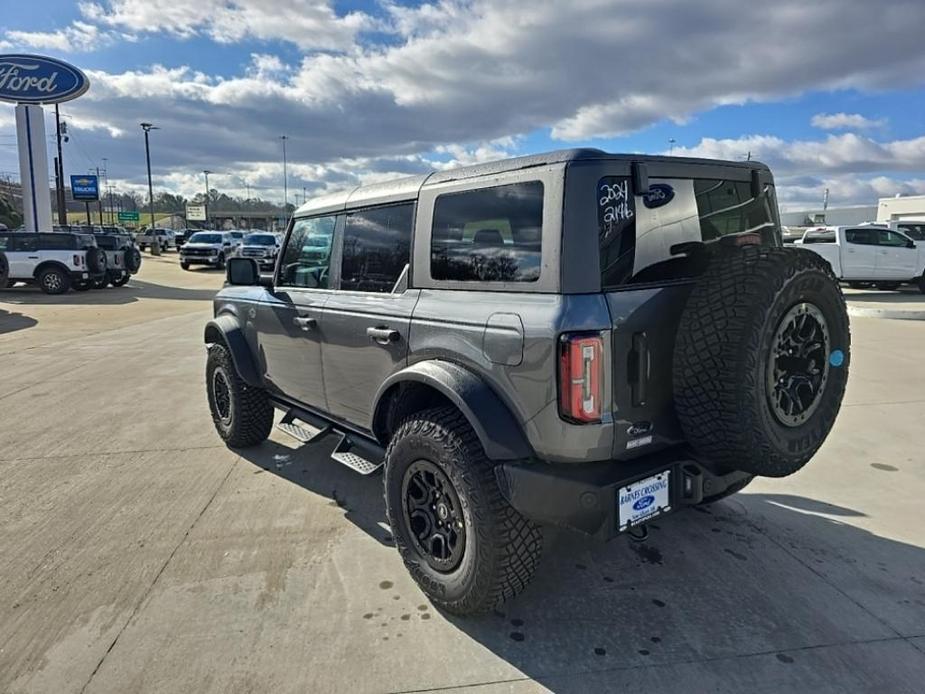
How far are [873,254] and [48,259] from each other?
2274cm

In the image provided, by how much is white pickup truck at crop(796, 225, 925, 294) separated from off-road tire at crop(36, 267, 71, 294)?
20729 mm

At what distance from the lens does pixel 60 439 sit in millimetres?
5125

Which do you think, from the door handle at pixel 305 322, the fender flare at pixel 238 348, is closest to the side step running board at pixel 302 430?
the fender flare at pixel 238 348

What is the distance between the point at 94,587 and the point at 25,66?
98.6 ft

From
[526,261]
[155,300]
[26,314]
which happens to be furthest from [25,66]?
[526,261]

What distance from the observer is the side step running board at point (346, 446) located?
3.34 metres

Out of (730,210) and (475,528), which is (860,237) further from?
(475,528)

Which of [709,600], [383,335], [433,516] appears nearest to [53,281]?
[383,335]

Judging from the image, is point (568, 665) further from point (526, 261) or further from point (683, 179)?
point (683, 179)

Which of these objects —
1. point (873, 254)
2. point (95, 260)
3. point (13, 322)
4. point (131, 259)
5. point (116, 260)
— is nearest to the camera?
point (13, 322)

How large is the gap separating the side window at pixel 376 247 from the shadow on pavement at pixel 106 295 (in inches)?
515

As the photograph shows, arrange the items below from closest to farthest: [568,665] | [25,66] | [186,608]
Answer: [568,665], [186,608], [25,66]

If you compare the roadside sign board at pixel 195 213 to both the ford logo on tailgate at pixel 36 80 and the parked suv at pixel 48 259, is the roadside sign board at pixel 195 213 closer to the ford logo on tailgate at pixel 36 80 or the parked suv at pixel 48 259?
the ford logo on tailgate at pixel 36 80

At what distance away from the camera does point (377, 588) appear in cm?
294
